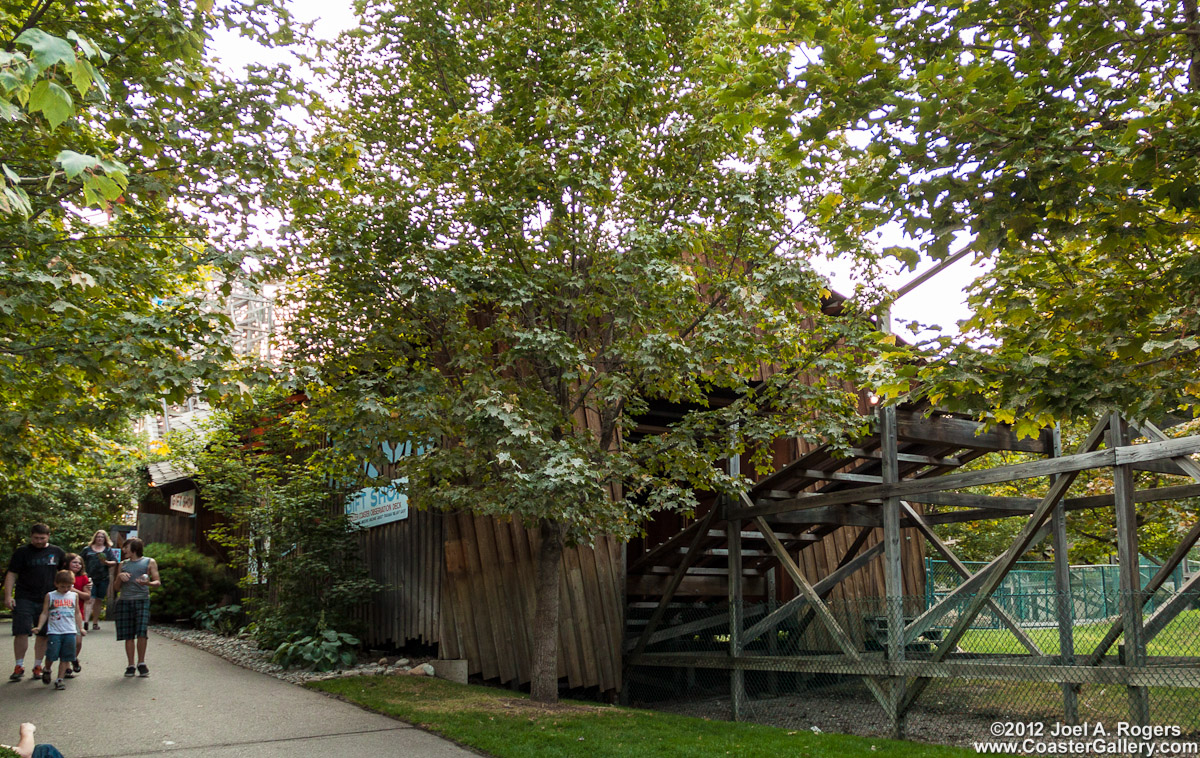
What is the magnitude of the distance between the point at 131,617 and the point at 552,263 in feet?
19.6

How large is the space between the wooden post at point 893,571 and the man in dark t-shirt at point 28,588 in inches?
331

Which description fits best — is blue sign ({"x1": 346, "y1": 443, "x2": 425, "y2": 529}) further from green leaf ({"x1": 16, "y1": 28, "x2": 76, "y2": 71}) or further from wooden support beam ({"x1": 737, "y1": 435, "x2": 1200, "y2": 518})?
green leaf ({"x1": 16, "y1": 28, "x2": 76, "y2": 71})

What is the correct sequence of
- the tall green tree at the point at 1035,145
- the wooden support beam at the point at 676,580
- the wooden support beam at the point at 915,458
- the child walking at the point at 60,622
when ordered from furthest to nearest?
1. the wooden support beam at the point at 676,580
2. the wooden support beam at the point at 915,458
3. the child walking at the point at 60,622
4. the tall green tree at the point at 1035,145

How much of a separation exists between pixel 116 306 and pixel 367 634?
5.91 m

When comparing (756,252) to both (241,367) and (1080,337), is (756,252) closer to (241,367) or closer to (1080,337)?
(1080,337)

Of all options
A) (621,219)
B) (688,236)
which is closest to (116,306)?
(621,219)

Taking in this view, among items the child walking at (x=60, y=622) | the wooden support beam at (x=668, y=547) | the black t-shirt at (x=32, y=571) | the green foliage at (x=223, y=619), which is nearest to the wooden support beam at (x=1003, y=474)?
the wooden support beam at (x=668, y=547)

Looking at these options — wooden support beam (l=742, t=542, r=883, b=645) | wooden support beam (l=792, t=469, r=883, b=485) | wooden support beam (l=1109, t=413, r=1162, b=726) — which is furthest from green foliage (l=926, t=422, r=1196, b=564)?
wooden support beam (l=1109, t=413, r=1162, b=726)

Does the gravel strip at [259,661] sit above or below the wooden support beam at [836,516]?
below

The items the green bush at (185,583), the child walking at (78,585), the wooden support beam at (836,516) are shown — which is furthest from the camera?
the green bush at (185,583)

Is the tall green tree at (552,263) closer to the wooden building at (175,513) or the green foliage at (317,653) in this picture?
the green foliage at (317,653)

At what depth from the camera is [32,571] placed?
31.2ft

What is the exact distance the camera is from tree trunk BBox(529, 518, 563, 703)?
977 cm

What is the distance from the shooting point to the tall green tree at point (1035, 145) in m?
5.25
